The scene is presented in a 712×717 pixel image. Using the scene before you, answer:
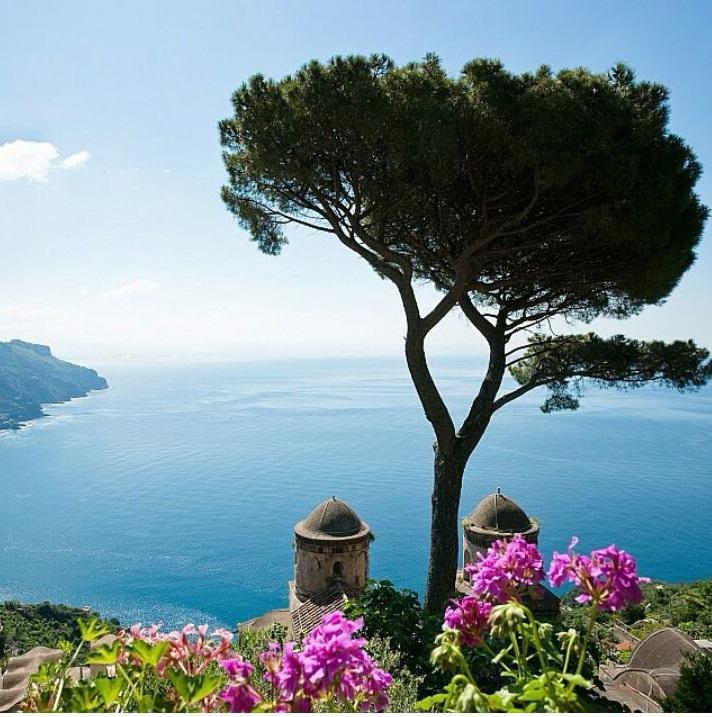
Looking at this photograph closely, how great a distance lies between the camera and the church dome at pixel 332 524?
13555mm

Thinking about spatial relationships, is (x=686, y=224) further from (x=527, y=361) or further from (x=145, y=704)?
(x=145, y=704)

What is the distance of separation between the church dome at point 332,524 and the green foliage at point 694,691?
7585mm

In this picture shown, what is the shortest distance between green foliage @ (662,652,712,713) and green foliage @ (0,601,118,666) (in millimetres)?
29093

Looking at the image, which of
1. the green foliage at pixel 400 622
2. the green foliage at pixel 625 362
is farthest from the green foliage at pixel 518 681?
the green foliage at pixel 625 362

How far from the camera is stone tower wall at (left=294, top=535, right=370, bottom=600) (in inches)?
526

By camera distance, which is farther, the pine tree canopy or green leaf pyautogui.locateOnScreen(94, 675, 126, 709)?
the pine tree canopy

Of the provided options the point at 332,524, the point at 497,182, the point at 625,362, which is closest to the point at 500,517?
the point at 332,524

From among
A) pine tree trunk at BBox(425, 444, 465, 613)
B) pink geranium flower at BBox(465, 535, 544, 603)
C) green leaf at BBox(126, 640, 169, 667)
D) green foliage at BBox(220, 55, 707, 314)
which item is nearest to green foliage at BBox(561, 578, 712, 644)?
pine tree trunk at BBox(425, 444, 465, 613)

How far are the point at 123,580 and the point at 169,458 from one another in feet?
119

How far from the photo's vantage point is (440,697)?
161 cm

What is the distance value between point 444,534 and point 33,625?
3614 centimetres

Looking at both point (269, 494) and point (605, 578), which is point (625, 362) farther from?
point (269, 494)

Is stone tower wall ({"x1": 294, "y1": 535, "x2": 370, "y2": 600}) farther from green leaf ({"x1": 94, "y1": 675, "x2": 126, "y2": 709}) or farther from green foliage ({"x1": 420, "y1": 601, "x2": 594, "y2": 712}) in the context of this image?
green leaf ({"x1": 94, "y1": 675, "x2": 126, "y2": 709})

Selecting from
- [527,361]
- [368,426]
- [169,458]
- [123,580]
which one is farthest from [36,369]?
[527,361]
